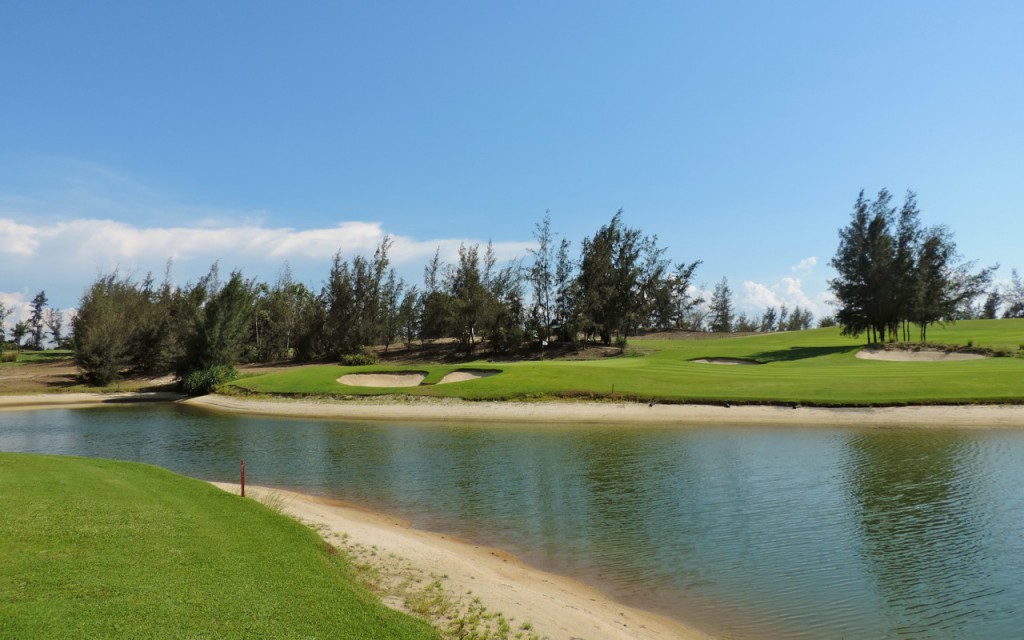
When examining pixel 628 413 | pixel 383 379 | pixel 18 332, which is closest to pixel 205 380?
pixel 383 379

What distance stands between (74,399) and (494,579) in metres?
53.4

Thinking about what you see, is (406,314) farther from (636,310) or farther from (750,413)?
(750,413)

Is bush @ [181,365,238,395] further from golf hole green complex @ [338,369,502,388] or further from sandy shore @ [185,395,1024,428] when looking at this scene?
golf hole green complex @ [338,369,502,388]

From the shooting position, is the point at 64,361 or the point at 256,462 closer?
the point at 256,462

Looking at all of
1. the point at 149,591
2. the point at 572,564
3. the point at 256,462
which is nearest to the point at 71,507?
the point at 149,591

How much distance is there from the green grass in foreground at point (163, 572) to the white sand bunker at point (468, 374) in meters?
31.0

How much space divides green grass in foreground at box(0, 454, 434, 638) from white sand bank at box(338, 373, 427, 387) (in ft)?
107

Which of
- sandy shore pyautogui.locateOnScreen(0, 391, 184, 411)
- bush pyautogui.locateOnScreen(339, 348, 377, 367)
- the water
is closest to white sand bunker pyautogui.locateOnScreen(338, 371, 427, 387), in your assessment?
bush pyautogui.locateOnScreen(339, 348, 377, 367)

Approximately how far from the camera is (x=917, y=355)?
156 feet

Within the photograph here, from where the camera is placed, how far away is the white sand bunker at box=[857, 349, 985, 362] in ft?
151

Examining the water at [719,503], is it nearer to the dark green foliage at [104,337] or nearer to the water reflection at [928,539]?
the water reflection at [928,539]

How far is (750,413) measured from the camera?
3080 centimetres

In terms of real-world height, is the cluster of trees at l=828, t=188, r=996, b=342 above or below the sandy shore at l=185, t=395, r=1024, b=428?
above

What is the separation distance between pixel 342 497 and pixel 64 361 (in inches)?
2897
